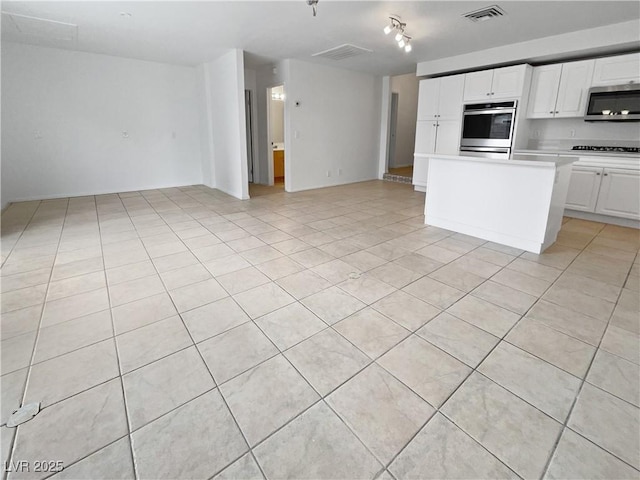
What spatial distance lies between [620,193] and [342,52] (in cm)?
445

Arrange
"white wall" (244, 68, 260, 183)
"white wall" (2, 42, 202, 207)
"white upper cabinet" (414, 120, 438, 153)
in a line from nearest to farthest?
"white wall" (2, 42, 202, 207)
"white upper cabinet" (414, 120, 438, 153)
"white wall" (244, 68, 260, 183)

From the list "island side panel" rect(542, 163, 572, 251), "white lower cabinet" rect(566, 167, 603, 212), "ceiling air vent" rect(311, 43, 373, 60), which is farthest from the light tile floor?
"ceiling air vent" rect(311, 43, 373, 60)

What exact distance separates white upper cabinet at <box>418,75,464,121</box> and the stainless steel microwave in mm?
1830

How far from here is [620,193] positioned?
4.11 metres

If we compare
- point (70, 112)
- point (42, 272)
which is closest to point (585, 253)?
point (42, 272)

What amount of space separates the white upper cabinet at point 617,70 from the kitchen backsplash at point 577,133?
0.62 metres

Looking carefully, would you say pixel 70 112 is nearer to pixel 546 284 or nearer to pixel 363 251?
pixel 363 251

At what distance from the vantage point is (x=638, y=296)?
2457mm

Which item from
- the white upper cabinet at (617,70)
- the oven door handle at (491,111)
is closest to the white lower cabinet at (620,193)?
the white upper cabinet at (617,70)

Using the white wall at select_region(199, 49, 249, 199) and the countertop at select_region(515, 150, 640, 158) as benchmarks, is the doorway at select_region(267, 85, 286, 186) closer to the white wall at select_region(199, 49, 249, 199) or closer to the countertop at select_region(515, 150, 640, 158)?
the white wall at select_region(199, 49, 249, 199)

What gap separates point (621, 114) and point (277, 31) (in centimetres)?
461

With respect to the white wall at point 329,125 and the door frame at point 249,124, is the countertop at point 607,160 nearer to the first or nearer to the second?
the white wall at point 329,125

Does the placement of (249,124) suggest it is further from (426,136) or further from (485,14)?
(485,14)

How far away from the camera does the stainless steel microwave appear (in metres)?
4.02
